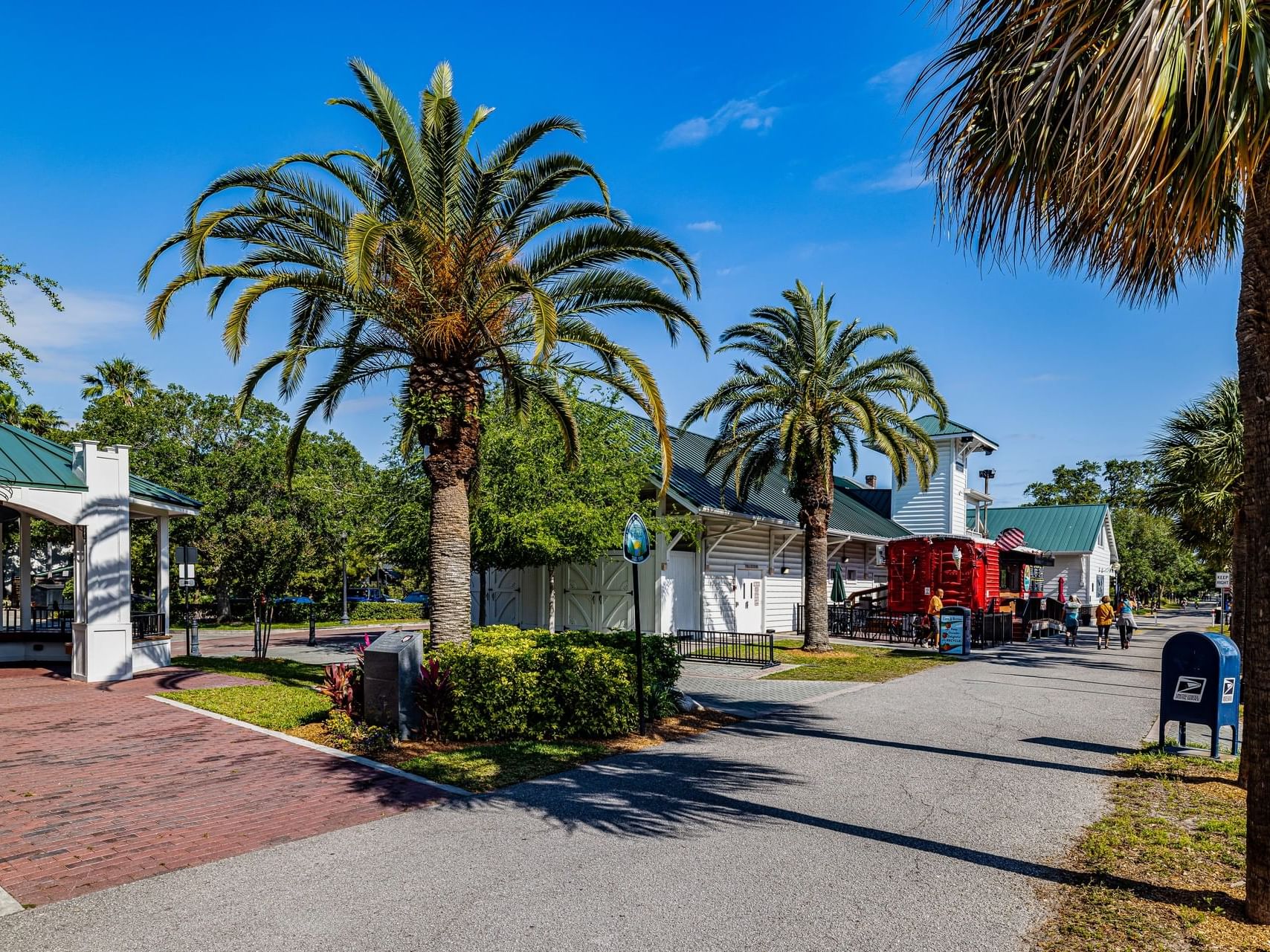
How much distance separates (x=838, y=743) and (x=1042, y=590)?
40.7 metres

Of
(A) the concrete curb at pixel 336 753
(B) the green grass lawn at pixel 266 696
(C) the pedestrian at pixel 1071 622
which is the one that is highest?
(A) the concrete curb at pixel 336 753

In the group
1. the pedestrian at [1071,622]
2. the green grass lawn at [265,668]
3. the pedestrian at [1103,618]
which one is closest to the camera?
the green grass lawn at [265,668]

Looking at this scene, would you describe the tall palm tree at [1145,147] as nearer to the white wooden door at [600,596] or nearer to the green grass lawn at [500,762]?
Answer: the green grass lawn at [500,762]

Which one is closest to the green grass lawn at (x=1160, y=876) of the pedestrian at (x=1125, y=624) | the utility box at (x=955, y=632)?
the utility box at (x=955, y=632)

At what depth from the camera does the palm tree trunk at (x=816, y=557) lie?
20938 mm

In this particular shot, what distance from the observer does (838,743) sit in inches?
397

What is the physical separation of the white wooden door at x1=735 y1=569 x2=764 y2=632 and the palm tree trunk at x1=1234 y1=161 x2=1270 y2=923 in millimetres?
19643

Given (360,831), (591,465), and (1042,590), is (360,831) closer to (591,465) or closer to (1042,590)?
(591,465)

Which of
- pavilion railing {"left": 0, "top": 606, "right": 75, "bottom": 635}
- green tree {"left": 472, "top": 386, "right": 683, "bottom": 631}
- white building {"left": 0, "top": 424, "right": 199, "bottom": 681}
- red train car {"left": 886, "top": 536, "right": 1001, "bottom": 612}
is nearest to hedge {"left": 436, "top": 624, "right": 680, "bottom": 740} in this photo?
green tree {"left": 472, "top": 386, "right": 683, "bottom": 631}

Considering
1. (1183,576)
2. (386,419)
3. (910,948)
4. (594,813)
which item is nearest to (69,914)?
(594,813)

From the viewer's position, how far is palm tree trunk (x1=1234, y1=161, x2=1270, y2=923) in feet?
15.8

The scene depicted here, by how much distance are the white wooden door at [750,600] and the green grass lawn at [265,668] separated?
12163 mm

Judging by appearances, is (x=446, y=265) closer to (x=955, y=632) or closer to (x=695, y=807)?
(x=695, y=807)

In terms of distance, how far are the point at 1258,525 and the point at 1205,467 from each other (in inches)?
553
